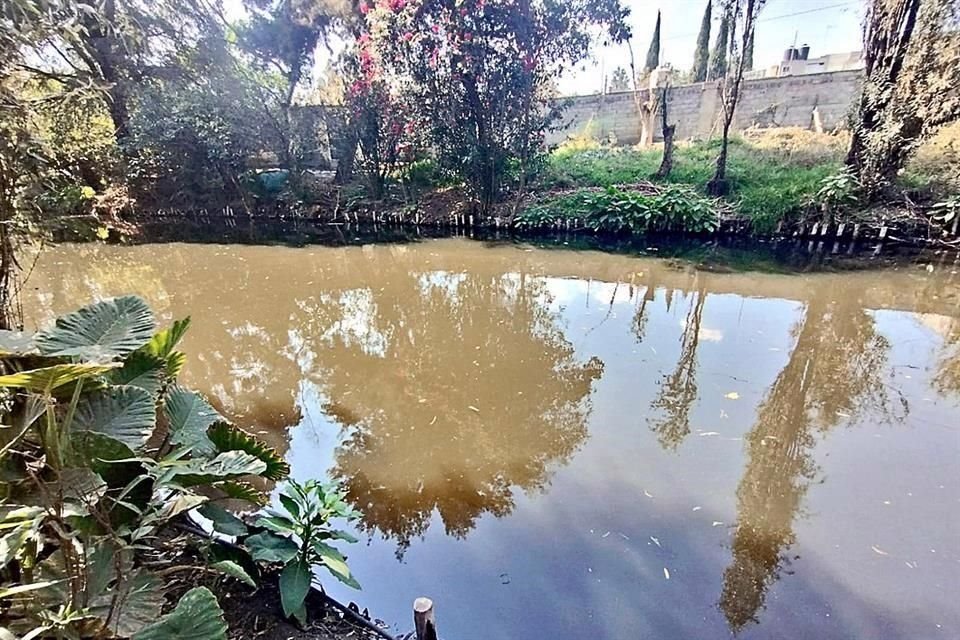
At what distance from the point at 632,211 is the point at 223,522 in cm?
833

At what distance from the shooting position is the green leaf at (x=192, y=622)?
106cm

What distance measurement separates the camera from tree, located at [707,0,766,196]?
8609 mm

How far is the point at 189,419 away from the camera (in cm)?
166

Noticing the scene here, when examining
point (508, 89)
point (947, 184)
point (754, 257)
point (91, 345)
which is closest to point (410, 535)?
point (91, 345)

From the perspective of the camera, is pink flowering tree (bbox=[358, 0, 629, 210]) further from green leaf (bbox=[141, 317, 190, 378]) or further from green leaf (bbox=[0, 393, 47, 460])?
green leaf (bbox=[0, 393, 47, 460])

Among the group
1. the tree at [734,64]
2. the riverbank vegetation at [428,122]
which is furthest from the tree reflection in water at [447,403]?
the tree at [734,64]

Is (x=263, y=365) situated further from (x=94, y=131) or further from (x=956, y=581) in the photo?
(x=94, y=131)

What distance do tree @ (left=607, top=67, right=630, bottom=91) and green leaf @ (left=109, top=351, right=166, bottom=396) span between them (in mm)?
15353

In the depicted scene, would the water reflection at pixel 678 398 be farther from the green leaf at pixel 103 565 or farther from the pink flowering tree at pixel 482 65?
the pink flowering tree at pixel 482 65

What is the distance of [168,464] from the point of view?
1339mm

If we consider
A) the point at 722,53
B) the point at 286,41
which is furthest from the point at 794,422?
the point at 286,41

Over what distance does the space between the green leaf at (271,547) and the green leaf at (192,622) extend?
1.66 feet

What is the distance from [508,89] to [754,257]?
16.1ft

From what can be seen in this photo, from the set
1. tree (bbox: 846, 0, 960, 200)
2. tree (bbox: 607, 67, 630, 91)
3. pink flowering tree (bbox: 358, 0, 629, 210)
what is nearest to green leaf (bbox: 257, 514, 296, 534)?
pink flowering tree (bbox: 358, 0, 629, 210)
